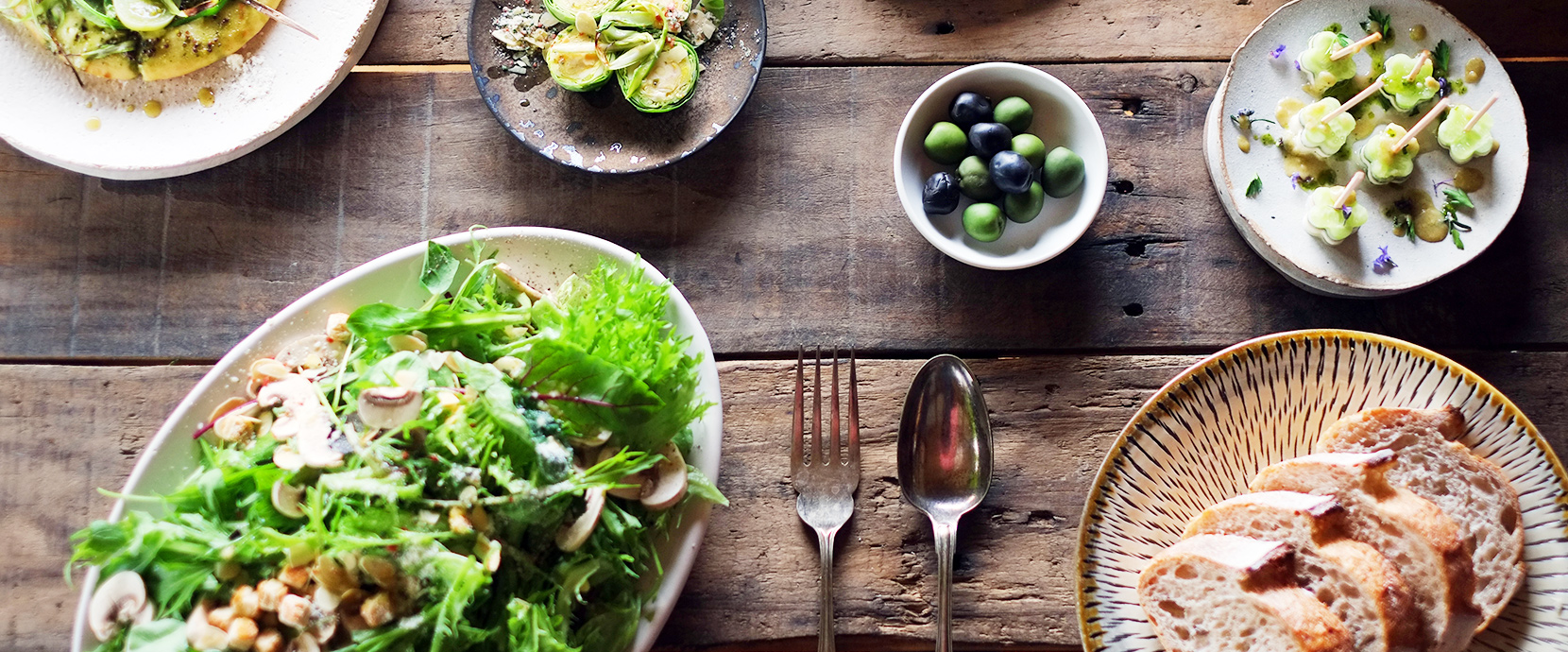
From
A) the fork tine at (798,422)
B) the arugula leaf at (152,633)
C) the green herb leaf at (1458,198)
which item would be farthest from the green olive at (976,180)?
the arugula leaf at (152,633)

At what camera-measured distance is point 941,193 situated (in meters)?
1.43

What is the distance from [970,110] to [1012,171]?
5.1 inches

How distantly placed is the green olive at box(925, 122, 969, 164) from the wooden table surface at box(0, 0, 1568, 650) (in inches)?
4.9

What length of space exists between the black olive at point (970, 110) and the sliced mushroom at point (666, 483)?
2.23ft

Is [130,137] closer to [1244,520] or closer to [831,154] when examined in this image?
[831,154]

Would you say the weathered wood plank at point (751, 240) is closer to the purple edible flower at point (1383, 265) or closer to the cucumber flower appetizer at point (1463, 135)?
the purple edible flower at point (1383, 265)

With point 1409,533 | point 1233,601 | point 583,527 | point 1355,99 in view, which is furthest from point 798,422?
point 1355,99

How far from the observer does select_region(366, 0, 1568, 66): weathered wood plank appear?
1.61 metres

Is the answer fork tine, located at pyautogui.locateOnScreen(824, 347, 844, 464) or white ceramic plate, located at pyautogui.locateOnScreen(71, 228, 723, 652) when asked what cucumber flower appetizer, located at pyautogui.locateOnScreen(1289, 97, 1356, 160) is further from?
white ceramic plate, located at pyautogui.locateOnScreen(71, 228, 723, 652)

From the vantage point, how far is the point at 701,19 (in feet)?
5.07

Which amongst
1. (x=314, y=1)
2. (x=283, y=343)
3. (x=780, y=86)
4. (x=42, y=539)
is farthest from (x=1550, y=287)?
(x=42, y=539)

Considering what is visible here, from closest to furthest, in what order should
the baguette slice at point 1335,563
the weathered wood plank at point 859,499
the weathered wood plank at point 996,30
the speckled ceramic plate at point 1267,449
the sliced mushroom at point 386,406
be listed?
the sliced mushroom at point 386,406
the baguette slice at point 1335,563
the speckled ceramic plate at point 1267,449
the weathered wood plank at point 859,499
the weathered wood plank at point 996,30

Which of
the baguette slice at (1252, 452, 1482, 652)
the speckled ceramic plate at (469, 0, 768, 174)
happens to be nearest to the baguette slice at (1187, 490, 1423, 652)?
the baguette slice at (1252, 452, 1482, 652)

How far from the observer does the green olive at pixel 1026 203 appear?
1445 mm
